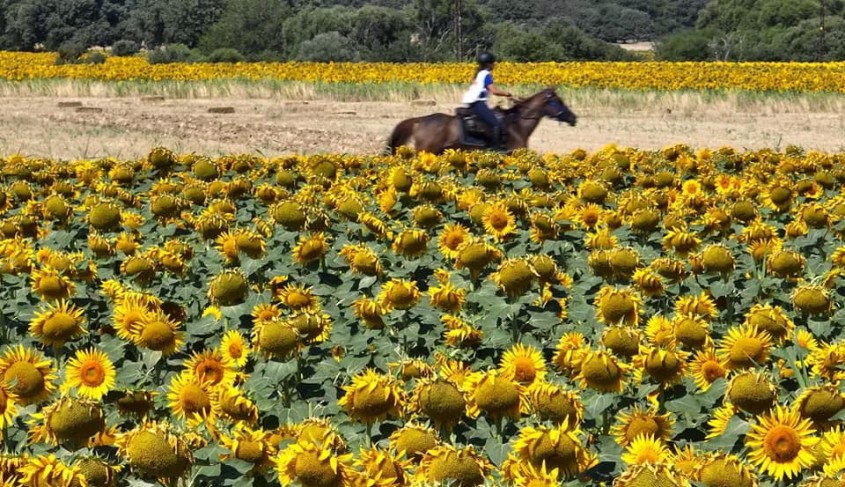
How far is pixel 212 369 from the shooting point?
10.2 feet

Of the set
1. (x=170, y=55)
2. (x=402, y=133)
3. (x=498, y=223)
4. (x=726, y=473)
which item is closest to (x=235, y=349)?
(x=726, y=473)

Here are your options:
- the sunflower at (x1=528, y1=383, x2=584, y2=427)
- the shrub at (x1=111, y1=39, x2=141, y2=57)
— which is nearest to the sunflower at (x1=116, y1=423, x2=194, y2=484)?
the sunflower at (x1=528, y1=383, x2=584, y2=427)

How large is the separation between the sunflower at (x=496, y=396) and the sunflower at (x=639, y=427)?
1.15ft

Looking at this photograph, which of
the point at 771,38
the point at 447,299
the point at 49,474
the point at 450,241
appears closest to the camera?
the point at 49,474

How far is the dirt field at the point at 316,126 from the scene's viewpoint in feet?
63.8

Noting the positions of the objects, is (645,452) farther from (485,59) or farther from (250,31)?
(250,31)

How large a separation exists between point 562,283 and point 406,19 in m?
68.9

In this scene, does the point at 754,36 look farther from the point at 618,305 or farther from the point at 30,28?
the point at 618,305

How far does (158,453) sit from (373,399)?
0.59m

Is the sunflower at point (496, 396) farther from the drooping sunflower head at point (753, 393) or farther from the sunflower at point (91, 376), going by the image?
the sunflower at point (91, 376)

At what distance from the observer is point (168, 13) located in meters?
77.8

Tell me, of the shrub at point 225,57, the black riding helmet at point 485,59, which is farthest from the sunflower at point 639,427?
the shrub at point 225,57

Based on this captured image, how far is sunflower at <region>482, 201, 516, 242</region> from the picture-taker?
488 cm

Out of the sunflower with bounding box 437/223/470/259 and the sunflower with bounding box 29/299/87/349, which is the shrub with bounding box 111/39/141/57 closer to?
the sunflower with bounding box 437/223/470/259
